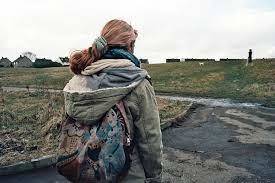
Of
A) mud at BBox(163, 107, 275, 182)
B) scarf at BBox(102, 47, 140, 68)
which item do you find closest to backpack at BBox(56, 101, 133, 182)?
scarf at BBox(102, 47, 140, 68)

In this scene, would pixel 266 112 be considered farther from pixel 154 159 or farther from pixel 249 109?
pixel 154 159

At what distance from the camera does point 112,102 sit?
9.49 ft

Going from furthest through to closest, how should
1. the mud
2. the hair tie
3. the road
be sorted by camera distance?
the mud
the road
the hair tie

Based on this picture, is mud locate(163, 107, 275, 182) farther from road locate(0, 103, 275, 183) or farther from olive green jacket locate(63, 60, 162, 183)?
olive green jacket locate(63, 60, 162, 183)

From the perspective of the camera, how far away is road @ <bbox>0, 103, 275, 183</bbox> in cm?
703

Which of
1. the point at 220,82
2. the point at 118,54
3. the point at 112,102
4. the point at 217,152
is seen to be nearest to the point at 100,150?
the point at 112,102

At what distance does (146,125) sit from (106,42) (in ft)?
2.09

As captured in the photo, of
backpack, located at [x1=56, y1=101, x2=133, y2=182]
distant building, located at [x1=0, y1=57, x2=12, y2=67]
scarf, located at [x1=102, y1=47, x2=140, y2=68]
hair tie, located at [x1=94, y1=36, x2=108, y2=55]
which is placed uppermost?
hair tie, located at [x1=94, y1=36, x2=108, y2=55]

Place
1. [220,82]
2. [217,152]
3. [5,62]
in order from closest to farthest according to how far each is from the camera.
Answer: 1. [217,152]
2. [220,82]
3. [5,62]

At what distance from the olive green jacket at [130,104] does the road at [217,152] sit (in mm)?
3992

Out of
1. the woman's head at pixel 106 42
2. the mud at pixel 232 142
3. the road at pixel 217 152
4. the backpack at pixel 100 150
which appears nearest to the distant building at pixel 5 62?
the mud at pixel 232 142

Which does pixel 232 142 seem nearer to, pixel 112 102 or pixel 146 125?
pixel 146 125

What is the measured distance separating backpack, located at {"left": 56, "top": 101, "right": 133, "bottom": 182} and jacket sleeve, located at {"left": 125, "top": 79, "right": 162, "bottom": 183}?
0.30 feet

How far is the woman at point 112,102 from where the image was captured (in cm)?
288
